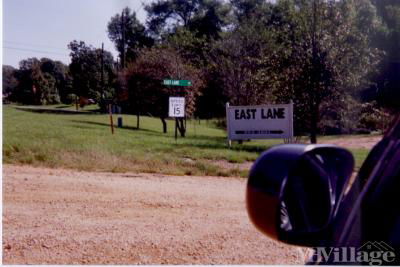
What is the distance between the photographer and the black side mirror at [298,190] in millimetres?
1142

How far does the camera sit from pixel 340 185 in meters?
1.39

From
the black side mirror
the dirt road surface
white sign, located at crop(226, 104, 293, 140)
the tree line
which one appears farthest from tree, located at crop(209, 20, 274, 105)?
the black side mirror

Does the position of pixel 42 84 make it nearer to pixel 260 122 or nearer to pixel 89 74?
pixel 89 74

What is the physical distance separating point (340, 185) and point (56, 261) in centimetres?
281

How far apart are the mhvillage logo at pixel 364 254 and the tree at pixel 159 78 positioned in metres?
19.7

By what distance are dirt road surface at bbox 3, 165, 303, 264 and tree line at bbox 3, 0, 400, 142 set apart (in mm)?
1892

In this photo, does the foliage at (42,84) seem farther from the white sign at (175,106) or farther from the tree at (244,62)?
the white sign at (175,106)

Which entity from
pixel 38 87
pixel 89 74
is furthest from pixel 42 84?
pixel 89 74

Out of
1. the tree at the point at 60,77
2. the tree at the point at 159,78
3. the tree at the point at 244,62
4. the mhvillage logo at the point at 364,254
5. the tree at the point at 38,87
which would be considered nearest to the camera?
the mhvillage logo at the point at 364,254

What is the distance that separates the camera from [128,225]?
15.4ft

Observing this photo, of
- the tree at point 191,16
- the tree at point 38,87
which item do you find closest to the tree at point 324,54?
the tree at point 38,87

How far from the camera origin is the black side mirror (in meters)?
1.14

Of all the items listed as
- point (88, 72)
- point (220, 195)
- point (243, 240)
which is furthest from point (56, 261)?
point (88, 72)

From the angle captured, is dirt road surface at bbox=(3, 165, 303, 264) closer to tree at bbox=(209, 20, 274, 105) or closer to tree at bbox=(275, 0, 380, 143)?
tree at bbox=(275, 0, 380, 143)
